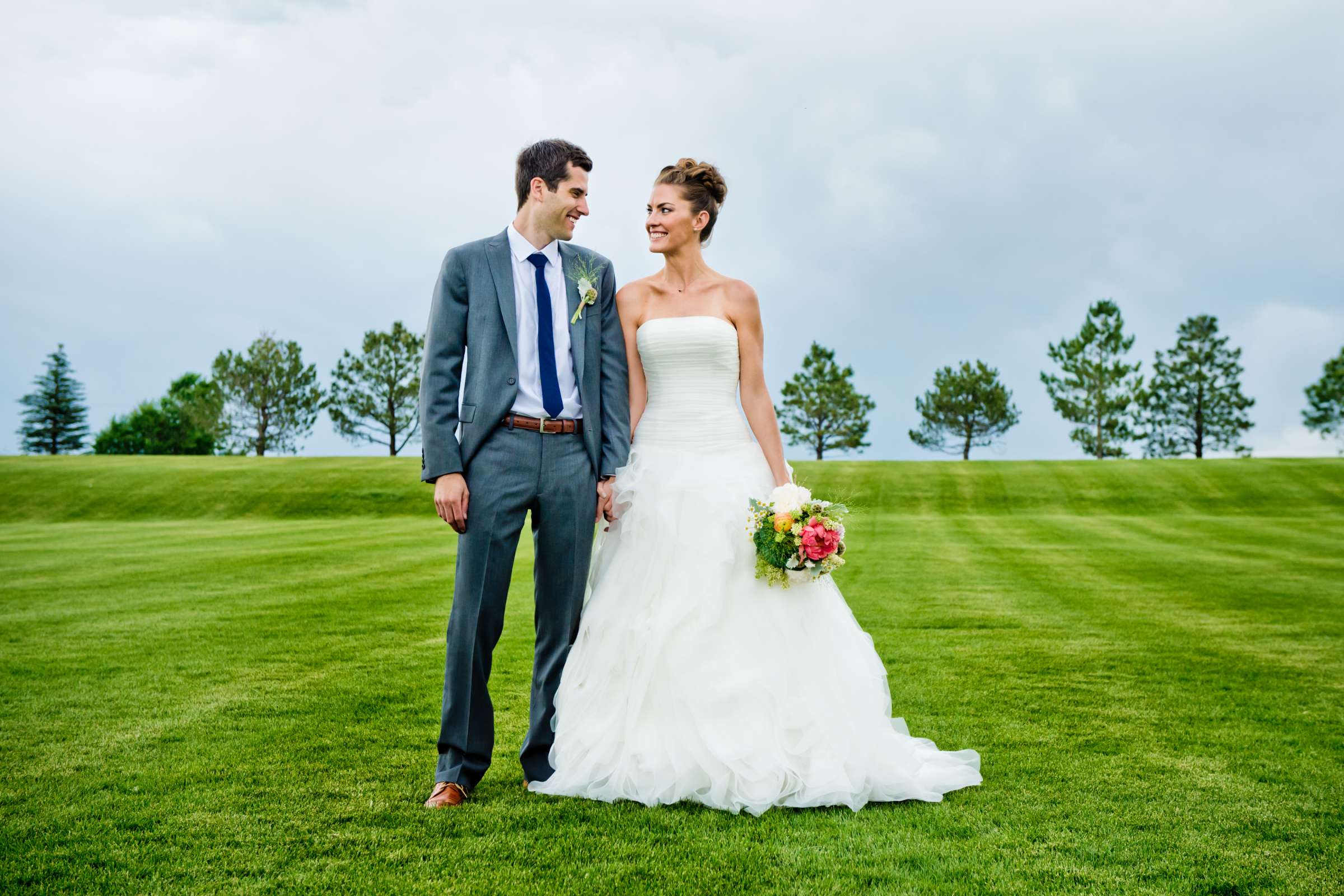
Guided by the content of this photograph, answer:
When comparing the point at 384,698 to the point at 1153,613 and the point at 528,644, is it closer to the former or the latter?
the point at 528,644

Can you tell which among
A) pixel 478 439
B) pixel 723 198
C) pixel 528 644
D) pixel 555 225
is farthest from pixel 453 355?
pixel 528 644

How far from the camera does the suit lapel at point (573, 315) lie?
4.91 metres

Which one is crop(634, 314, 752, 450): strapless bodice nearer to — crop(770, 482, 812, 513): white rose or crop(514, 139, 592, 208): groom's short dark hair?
crop(770, 482, 812, 513): white rose

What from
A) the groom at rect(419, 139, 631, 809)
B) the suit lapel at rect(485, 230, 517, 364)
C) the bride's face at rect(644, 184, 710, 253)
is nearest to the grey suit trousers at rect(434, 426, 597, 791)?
the groom at rect(419, 139, 631, 809)

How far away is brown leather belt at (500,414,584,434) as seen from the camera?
4.77 metres

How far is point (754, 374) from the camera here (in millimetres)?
5410

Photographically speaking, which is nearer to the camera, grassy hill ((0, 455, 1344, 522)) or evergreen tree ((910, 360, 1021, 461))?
grassy hill ((0, 455, 1344, 522))

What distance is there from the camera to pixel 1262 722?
6.85 metres

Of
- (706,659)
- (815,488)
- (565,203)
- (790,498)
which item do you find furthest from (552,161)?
(815,488)

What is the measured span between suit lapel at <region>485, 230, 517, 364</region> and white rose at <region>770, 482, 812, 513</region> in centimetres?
150

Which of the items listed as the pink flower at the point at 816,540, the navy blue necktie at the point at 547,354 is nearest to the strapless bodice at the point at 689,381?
the navy blue necktie at the point at 547,354

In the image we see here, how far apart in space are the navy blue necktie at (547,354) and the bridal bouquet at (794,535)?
1163mm

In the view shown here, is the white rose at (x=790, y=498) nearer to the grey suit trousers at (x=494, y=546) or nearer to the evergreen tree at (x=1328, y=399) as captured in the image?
the grey suit trousers at (x=494, y=546)

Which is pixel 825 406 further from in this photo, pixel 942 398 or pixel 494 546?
pixel 494 546
